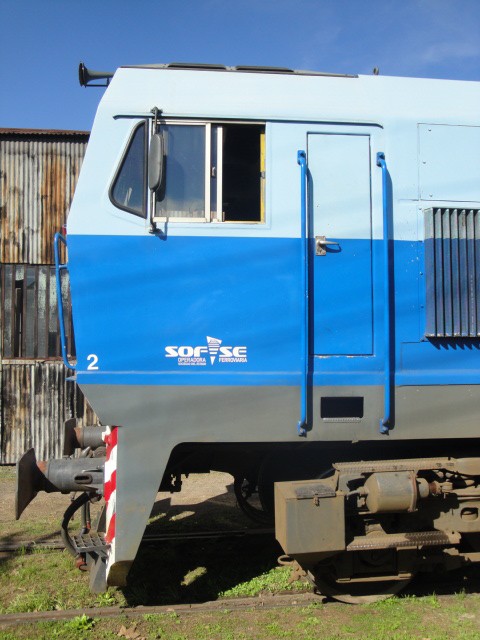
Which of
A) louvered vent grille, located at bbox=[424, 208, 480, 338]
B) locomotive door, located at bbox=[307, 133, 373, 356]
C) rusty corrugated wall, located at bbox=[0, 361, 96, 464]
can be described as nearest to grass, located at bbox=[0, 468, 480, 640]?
locomotive door, located at bbox=[307, 133, 373, 356]

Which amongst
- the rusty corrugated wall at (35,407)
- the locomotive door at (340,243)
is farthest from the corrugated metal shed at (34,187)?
the locomotive door at (340,243)

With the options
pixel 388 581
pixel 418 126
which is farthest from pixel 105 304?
pixel 388 581

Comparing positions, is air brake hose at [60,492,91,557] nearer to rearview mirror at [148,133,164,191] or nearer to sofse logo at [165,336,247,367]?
sofse logo at [165,336,247,367]

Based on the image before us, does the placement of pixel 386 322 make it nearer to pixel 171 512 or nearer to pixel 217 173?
pixel 217 173

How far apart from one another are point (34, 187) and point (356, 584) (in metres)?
9.11

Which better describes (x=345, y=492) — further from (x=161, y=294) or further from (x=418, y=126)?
(x=418, y=126)

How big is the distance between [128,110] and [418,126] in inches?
86.0

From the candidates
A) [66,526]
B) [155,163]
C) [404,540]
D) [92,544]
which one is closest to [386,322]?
[404,540]

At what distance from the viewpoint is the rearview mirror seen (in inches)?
165

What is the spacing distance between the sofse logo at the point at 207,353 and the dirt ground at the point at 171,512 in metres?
3.13

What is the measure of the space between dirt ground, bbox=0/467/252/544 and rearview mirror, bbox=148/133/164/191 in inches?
161

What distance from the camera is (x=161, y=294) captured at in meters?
4.27

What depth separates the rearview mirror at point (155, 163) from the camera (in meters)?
4.19

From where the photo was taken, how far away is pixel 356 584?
4816 mm
